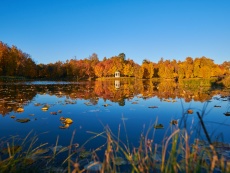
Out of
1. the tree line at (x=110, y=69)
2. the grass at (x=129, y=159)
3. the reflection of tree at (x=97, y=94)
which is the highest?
the tree line at (x=110, y=69)

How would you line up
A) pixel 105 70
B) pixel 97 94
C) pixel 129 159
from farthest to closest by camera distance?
pixel 105 70, pixel 97 94, pixel 129 159

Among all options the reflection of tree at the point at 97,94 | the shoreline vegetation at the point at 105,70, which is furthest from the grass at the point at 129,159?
the shoreline vegetation at the point at 105,70

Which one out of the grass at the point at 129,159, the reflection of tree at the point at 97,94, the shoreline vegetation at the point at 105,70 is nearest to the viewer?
the grass at the point at 129,159

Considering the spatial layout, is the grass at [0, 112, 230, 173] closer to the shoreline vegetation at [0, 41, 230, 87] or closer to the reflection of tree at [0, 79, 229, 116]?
the reflection of tree at [0, 79, 229, 116]

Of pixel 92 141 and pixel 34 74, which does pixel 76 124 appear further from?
pixel 34 74

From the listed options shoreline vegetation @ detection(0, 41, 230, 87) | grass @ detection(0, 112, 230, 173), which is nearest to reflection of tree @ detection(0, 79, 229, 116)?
grass @ detection(0, 112, 230, 173)

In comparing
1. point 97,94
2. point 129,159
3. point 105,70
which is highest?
point 105,70

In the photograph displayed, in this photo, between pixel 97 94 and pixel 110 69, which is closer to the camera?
pixel 97 94

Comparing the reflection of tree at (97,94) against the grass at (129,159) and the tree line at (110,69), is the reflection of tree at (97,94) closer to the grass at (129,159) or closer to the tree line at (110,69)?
the grass at (129,159)

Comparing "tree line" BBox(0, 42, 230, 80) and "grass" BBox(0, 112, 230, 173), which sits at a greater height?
"tree line" BBox(0, 42, 230, 80)

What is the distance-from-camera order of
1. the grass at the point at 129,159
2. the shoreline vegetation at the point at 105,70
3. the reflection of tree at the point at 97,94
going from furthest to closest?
1. the shoreline vegetation at the point at 105,70
2. the reflection of tree at the point at 97,94
3. the grass at the point at 129,159

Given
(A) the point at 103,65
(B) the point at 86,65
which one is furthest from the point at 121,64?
(B) the point at 86,65

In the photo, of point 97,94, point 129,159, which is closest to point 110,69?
point 97,94

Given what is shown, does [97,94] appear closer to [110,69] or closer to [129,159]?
[129,159]
